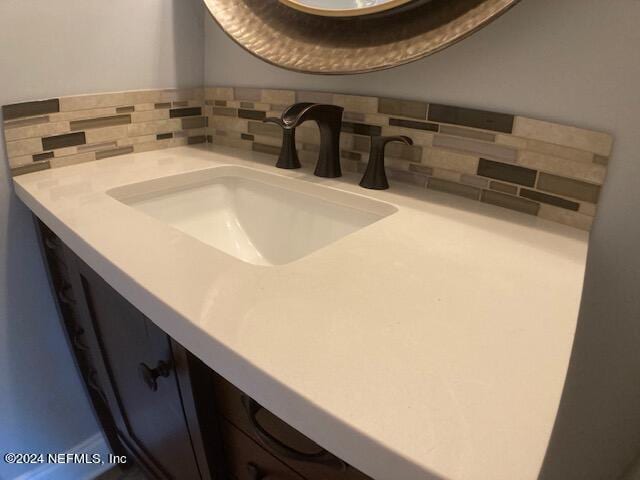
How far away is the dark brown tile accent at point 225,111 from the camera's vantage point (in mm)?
1079

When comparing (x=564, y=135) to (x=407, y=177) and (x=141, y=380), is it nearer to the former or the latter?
(x=407, y=177)

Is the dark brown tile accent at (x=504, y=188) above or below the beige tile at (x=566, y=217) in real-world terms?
above

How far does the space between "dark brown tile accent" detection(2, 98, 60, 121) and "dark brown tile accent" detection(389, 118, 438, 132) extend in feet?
2.19

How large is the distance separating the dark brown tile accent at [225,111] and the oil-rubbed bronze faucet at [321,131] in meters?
0.24

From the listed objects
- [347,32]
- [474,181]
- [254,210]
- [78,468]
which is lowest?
[78,468]

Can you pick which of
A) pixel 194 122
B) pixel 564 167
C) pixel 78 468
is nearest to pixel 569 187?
pixel 564 167

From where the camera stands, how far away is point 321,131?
2.77ft

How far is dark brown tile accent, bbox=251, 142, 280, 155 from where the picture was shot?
3.37ft

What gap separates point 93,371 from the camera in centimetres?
98

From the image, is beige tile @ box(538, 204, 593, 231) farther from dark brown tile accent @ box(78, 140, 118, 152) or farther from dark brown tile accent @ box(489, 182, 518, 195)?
dark brown tile accent @ box(78, 140, 118, 152)

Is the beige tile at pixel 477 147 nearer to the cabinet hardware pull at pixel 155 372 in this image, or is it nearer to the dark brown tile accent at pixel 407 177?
the dark brown tile accent at pixel 407 177

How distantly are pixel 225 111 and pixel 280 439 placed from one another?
86 centimetres

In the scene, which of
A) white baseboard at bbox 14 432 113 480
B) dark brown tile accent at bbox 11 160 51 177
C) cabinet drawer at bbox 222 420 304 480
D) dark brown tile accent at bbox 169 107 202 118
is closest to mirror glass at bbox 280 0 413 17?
dark brown tile accent at bbox 169 107 202 118

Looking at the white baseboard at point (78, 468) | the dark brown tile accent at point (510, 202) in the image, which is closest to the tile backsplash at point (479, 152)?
the dark brown tile accent at point (510, 202)
